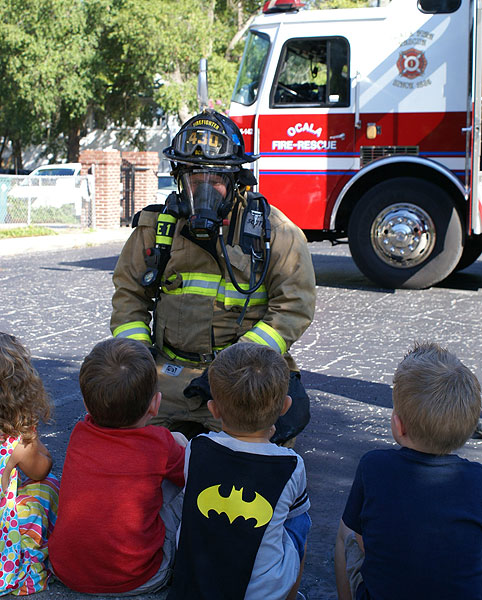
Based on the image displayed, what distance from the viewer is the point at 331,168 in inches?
354

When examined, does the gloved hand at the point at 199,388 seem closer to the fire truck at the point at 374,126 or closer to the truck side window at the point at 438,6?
the fire truck at the point at 374,126

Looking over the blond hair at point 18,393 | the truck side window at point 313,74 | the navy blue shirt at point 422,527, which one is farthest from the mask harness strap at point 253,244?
the truck side window at point 313,74

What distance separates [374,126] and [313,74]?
39.2 inches

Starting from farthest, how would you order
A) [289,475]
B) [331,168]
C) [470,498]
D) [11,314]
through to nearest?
[331,168] < [11,314] < [289,475] < [470,498]

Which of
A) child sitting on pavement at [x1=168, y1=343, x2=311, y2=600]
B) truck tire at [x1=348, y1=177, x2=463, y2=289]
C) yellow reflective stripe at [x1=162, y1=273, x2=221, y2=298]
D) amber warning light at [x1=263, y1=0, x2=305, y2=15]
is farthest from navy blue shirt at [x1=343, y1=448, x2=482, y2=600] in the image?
amber warning light at [x1=263, y1=0, x2=305, y2=15]

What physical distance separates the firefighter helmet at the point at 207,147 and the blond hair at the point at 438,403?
1647 mm

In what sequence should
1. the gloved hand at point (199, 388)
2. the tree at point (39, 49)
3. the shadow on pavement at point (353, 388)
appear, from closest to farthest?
the gloved hand at point (199, 388) → the shadow on pavement at point (353, 388) → the tree at point (39, 49)

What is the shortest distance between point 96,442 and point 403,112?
696 centimetres

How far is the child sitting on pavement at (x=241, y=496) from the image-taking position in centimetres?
237

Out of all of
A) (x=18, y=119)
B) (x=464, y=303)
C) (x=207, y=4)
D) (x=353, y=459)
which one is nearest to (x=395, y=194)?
(x=464, y=303)

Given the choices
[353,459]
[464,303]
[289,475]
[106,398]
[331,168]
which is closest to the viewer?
[289,475]

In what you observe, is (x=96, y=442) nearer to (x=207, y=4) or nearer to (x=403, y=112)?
(x=403, y=112)

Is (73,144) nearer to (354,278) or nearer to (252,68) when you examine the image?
(252,68)

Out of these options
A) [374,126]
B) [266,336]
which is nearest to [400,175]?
[374,126]
